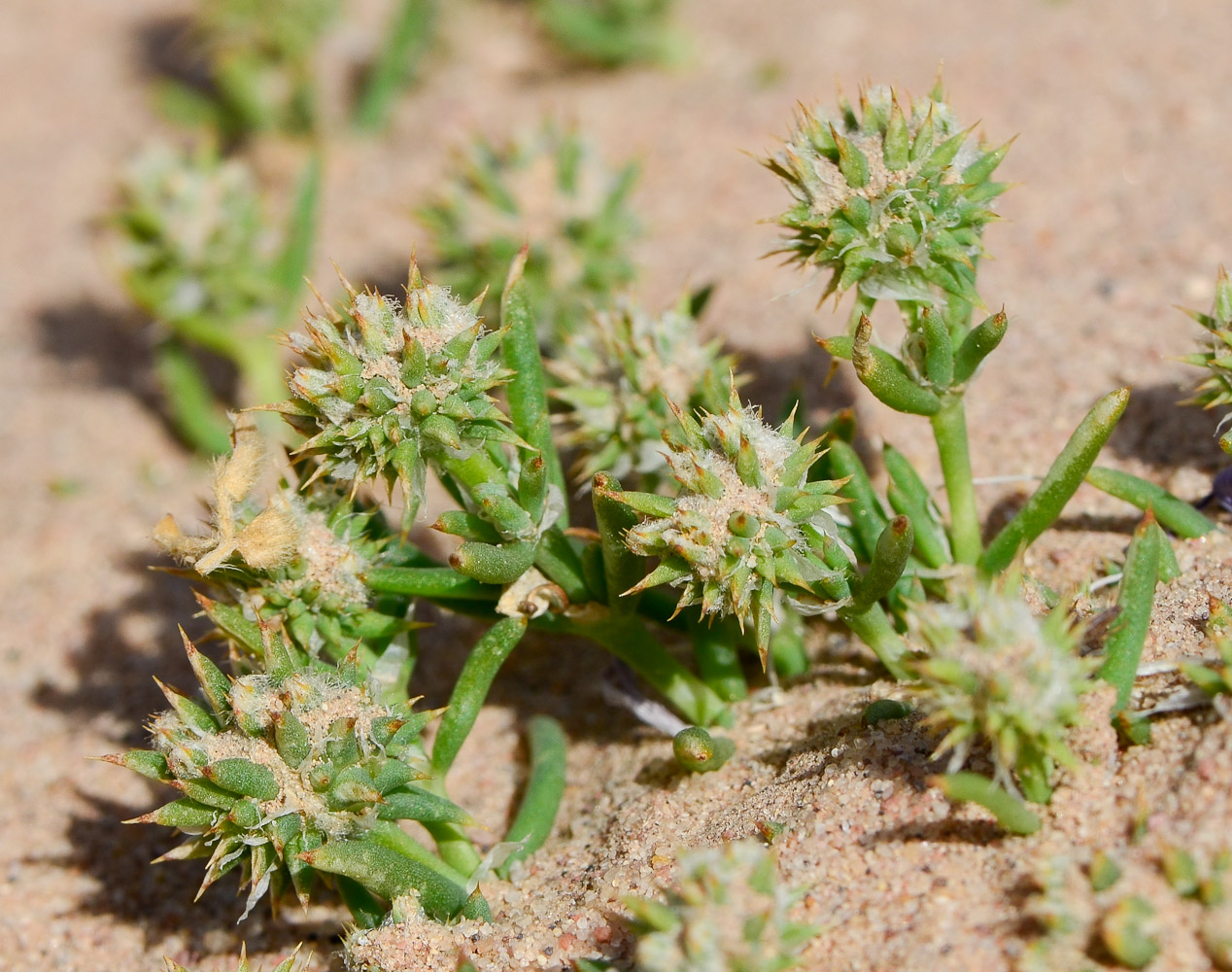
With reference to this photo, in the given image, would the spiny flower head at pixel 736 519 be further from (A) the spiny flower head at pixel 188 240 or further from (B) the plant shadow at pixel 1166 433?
(A) the spiny flower head at pixel 188 240

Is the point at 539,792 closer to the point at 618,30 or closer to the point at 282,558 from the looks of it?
the point at 282,558

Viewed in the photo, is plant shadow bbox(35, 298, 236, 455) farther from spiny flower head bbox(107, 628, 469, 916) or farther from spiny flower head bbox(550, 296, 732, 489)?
spiny flower head bbox(107, 628, 469, 916)

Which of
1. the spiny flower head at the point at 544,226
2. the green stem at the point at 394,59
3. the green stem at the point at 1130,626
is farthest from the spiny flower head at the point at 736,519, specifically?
the green stem at the point at 394,59

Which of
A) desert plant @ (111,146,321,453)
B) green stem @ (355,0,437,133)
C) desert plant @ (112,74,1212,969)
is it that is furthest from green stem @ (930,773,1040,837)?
green stem @ (355,0,437,133)

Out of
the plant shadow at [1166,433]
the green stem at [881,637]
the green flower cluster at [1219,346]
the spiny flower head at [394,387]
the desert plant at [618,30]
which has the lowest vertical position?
the green stem at [881,637]

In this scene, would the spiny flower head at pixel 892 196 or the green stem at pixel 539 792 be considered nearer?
the spiny flower head at pixel 892 196

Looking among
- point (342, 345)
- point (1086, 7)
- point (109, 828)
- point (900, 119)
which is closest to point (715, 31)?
point (1086, 7)

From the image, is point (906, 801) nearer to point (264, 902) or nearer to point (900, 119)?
point (900, 119)
